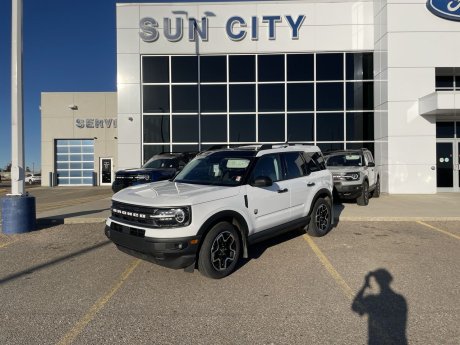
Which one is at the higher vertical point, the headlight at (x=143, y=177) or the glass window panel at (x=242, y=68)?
the glass window panel at (x=242, y=68)

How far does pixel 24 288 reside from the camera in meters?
4.05

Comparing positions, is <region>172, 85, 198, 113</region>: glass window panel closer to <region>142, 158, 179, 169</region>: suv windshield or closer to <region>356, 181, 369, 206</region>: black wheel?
<region>142, 158, 179, 169</region>: suv windshield

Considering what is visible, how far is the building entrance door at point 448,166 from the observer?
14.6 metres

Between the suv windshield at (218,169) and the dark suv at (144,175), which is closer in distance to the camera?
the suv windshield at (218,169)

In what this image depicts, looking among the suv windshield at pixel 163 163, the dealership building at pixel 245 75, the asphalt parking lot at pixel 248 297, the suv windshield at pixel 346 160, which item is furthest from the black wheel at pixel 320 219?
the dealership building at pixel 245 75

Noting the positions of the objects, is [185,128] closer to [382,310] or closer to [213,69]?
[213,69]

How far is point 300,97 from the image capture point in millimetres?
15891

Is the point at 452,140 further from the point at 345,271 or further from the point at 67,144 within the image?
the point at 67,144

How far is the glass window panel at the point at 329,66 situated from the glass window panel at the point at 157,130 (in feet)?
27.4

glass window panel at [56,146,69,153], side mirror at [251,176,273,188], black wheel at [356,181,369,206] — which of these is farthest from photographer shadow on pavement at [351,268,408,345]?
glass window panel at [56,146,69,153]

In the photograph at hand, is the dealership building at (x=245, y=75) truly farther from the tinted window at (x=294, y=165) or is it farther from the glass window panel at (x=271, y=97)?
the tinted window at (x=294, y=165)

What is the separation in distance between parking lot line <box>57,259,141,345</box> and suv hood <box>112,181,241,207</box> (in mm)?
1102

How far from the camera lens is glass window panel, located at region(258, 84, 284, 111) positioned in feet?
52.2

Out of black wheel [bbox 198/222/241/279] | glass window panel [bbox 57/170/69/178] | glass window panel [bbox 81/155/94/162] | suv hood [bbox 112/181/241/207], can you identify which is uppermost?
glass window panel [bbox 81/155/94/162]
